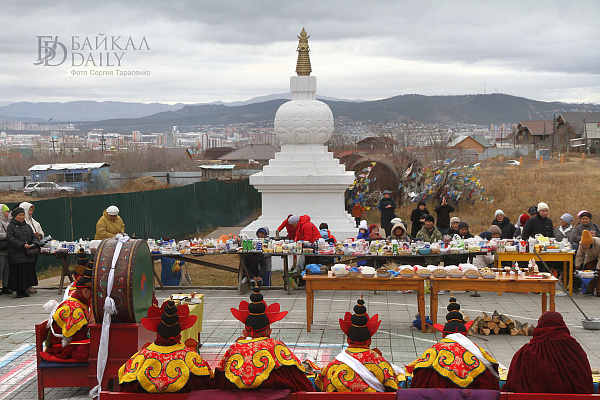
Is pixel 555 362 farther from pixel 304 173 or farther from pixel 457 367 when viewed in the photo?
pixel 304 173

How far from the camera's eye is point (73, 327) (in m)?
7.46

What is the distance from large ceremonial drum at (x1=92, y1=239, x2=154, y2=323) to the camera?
6906 millimetres

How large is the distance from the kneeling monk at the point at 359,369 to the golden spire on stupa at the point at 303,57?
45.1ft

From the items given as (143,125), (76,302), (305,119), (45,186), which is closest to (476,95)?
(143,125)

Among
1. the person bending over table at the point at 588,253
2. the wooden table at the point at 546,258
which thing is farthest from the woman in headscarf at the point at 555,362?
the person bending over table at the point at 588,253

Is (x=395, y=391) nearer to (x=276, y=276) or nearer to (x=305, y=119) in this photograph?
(x=276, y=276)

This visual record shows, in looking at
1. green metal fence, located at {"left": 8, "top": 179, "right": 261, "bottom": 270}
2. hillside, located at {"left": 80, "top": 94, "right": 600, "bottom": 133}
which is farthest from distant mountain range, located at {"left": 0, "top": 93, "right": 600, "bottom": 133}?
green metal fence, located at {"left": 8, "top": 179, "right": 261, "bottom": 270}

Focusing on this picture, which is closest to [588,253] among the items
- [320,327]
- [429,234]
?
[429,234]

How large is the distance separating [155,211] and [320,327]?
40.6 ft

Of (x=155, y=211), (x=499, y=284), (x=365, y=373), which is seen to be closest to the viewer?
(x=365, y=373)

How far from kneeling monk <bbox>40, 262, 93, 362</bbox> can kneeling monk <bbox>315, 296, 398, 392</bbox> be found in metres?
3.00

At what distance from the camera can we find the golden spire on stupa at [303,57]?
61.6 feet

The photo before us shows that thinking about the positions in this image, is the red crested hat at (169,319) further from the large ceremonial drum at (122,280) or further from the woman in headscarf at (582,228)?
the woman in headscarf at (582,228)

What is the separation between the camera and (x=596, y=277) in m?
13.0
